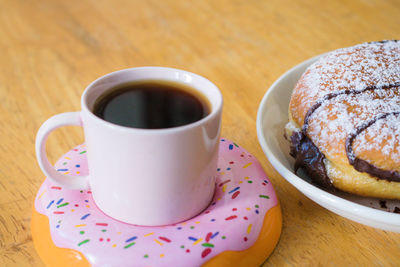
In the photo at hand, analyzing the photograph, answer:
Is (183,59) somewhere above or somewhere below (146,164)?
below

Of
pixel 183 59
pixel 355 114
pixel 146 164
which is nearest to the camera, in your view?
pixel 146 164

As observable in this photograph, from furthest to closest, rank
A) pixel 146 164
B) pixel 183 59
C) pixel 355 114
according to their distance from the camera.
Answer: pixel 183 59 < pixel 355 114 < pixel 146 164

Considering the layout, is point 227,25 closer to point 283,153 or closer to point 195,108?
point 283,153

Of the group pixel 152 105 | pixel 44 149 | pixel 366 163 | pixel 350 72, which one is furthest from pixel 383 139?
pixel 44 149

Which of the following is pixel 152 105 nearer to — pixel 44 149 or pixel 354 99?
pixel 44 149

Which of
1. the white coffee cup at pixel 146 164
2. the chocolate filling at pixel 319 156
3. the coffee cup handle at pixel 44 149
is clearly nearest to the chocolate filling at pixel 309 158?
the chocolate filling at pixel 319 156

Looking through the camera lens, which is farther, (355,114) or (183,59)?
(183,59)

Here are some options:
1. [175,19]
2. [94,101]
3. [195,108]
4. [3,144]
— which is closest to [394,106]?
[195,108]

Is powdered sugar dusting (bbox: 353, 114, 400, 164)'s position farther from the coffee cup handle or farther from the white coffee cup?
the coffee cup handle
